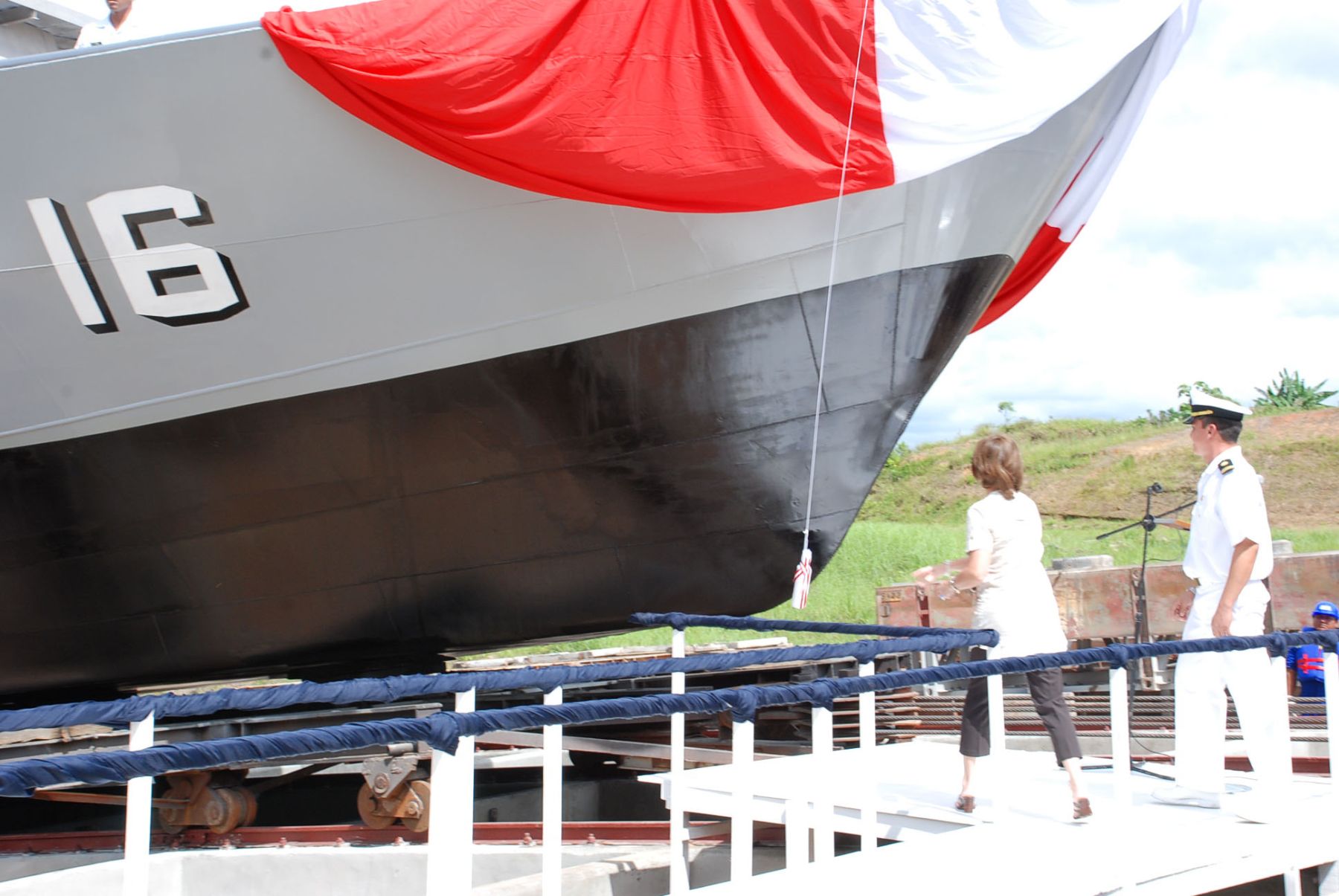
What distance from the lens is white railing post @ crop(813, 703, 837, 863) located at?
10.0 ft

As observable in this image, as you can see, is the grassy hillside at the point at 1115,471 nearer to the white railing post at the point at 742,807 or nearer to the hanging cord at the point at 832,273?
the hanging cord at the point at 832,273

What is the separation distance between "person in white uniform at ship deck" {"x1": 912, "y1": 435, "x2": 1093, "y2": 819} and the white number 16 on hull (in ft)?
12.3

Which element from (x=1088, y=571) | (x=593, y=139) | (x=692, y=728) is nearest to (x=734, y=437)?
(x=593, y=139)

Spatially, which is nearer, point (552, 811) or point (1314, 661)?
point (552, 811)

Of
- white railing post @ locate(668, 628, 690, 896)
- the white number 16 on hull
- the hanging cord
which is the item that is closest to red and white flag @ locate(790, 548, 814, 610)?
the hanging cord

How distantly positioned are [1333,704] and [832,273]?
2905 mm

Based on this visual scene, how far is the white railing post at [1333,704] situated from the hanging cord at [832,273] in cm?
231

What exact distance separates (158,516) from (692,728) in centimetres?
338

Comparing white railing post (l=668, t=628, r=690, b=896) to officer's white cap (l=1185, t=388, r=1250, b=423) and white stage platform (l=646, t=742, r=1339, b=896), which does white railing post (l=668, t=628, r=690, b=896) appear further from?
officer's white cap (l=1185, t=388, r=1250, b=423)

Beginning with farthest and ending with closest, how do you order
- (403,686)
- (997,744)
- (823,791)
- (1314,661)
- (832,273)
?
(1314,661) < (832,273) < (997,744) < (823,791) < (403,686)

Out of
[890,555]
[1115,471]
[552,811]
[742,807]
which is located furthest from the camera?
[1115,471]

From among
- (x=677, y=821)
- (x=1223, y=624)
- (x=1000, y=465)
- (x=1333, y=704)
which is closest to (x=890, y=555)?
(x=1333, y=704)

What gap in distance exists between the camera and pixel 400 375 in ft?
18.5

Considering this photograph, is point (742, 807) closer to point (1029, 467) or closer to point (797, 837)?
point (797, 837)
